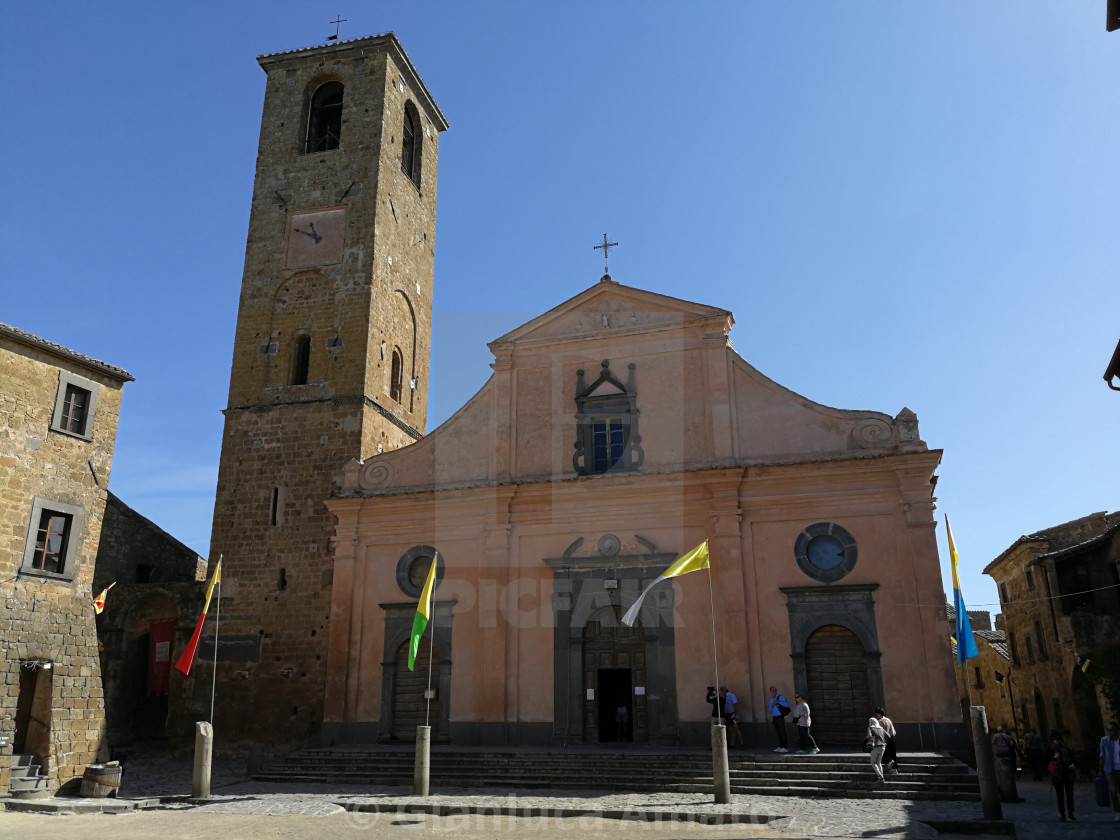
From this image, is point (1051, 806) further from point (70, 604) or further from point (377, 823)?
point (70, 604)

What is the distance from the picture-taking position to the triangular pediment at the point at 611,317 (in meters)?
20.4

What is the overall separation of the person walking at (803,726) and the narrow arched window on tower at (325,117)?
20483 mm

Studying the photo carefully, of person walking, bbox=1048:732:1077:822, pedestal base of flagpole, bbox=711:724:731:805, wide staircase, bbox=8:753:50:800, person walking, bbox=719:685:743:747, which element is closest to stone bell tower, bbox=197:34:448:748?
wide staircase, bbox=8:753:50:800

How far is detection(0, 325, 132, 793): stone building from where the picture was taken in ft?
54.6

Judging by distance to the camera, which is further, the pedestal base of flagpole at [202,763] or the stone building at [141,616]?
the stone building at [141,616]

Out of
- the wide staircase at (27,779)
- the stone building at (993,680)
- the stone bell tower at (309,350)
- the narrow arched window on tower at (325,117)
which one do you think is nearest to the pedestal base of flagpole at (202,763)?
the wide staircase at (27,779)

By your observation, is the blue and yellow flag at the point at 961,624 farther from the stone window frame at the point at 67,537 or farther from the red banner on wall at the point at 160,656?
the red banner on wall at the point at 160,656

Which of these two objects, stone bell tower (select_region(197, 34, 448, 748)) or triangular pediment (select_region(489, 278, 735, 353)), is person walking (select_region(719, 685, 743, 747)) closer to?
triangular pediment (select_region(489, 278, 735, 353))

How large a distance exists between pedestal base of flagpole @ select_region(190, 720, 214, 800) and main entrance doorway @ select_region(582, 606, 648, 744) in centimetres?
748

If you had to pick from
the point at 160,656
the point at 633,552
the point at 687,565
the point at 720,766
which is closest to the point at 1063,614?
the point at 633,552

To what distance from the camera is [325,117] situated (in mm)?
27594

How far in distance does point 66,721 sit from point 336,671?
5.44 m

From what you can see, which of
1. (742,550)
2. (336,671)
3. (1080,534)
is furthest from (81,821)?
(1080,534)

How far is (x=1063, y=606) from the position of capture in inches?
947
